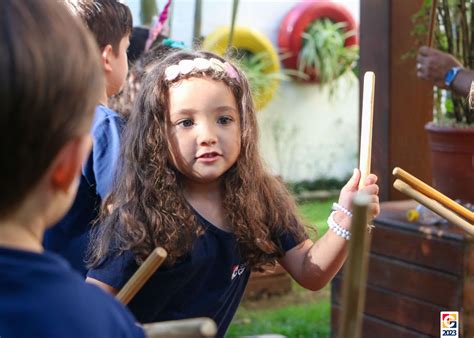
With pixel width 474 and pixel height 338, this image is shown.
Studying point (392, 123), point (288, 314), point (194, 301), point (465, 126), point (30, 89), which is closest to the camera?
point (30, 89)

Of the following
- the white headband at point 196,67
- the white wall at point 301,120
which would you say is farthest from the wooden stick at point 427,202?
the white wall at point 301,120

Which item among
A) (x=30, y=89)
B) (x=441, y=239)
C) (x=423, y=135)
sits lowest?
(x=441, y=239)

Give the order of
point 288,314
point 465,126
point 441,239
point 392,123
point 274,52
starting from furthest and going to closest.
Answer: point 274,52 < point 288,314 < point 392,123 < point 465,126 < point 441,239

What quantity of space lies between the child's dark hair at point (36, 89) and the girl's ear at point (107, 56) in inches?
52.7

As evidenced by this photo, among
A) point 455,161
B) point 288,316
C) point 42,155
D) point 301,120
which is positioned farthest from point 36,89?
point 301,120

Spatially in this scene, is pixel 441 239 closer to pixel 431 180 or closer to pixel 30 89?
pixel 431 180

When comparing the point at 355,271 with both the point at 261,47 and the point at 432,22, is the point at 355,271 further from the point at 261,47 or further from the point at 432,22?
the point at 261,47

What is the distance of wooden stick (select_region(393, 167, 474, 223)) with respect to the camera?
1.72 m

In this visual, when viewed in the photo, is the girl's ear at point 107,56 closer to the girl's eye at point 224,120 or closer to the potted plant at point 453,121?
the girl's eye at point 224,120

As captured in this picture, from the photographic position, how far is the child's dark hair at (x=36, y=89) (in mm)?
951

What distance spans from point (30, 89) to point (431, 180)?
10.3 ft

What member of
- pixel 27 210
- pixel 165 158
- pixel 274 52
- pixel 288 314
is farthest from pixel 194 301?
pixel 274 52

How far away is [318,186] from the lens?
8.24 m

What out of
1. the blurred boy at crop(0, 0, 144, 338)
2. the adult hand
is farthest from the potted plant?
the blurred boy at crop(0, 0, 144, 338)
